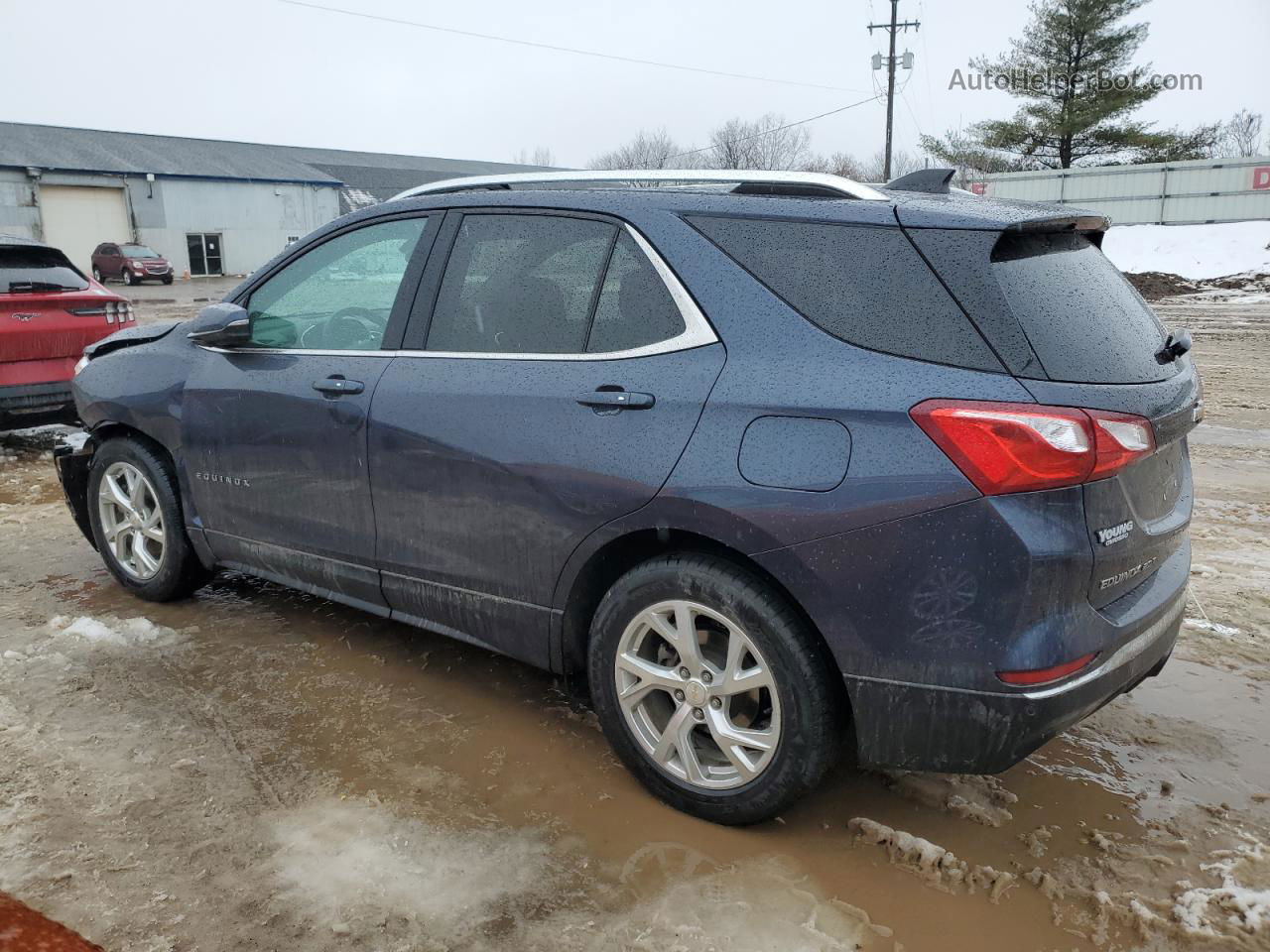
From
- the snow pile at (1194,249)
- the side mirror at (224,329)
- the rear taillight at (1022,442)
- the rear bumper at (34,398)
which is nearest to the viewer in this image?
the rear taillight at (1022,442)

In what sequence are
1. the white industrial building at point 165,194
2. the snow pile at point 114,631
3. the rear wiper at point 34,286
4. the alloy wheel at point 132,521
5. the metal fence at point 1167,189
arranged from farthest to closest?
the white industrial building at point 165,194 → the metal fence at point 1167,189 → the rear wiper at point 34,286 → the alloy wheel at point 132,521 → the snow pile at point 114,631

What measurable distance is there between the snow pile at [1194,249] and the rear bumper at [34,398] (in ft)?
89.6

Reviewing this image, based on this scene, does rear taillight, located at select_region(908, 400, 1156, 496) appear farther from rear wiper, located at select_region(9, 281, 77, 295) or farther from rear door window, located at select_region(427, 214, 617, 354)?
rear wiper, located at select_region(9, 281, 77, 295)

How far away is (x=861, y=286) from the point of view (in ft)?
8.51

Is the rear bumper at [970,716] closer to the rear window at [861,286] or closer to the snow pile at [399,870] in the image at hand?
the rear window at [861,286]

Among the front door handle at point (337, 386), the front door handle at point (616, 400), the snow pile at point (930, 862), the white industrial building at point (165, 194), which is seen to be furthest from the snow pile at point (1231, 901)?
the white industrial building at point (165, 194)

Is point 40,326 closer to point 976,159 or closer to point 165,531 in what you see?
point 165,531

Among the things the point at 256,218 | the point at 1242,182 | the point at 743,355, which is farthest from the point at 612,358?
the point at 256,218

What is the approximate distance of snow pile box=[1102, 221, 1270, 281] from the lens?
27.8 m

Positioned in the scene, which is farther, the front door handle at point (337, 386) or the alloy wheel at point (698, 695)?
the front door handle at point (337, 386)

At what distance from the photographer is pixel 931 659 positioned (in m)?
2.42

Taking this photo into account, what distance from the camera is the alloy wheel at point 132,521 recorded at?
447 cm

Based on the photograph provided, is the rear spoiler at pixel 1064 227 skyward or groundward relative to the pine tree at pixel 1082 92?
groundward

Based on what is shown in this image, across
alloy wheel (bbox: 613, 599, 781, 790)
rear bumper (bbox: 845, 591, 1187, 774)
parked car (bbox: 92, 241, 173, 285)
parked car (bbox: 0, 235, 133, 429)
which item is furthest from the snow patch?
parked car (bbox: 92, 241, 173, 285)
